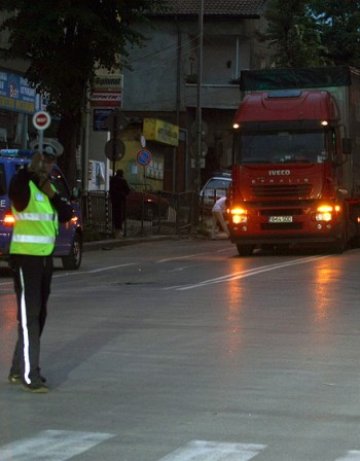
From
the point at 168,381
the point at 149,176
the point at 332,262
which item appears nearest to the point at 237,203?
the point at 332,262

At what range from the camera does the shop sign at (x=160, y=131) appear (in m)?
43.4

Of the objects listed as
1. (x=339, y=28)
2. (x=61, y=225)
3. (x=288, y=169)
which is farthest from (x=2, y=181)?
(x=339, y=28)

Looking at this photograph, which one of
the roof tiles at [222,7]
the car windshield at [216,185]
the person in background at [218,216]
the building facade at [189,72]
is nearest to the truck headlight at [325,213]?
the person in background at [218,216]

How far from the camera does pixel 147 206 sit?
31906 millimetres

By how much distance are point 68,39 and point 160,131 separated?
19477 mm

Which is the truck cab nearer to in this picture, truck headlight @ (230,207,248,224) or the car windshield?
truck headlight @ (230,207,248,224)

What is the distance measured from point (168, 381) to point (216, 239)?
76.0ft

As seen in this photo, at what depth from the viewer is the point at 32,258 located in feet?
24.7

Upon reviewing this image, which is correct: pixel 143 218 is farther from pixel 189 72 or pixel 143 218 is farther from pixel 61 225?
pixel 189 72

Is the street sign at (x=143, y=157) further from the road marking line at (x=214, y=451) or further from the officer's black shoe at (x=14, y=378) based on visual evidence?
the road marking line at (x=214, y=451)

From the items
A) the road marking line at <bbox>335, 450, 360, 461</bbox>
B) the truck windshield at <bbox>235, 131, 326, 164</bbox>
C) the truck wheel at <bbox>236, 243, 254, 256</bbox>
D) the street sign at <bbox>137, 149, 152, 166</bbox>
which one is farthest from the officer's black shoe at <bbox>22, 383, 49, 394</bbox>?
the street sign at <bbox>137, 149, 152, 166</bbox>

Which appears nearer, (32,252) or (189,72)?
(32,252)

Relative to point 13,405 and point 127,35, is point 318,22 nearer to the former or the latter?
point 127,35

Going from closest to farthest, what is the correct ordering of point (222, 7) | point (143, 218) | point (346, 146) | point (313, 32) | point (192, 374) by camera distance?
point (192, 374) < point (346, 146) < point (143, 218) < point (313, 32) < point (222, 7)
